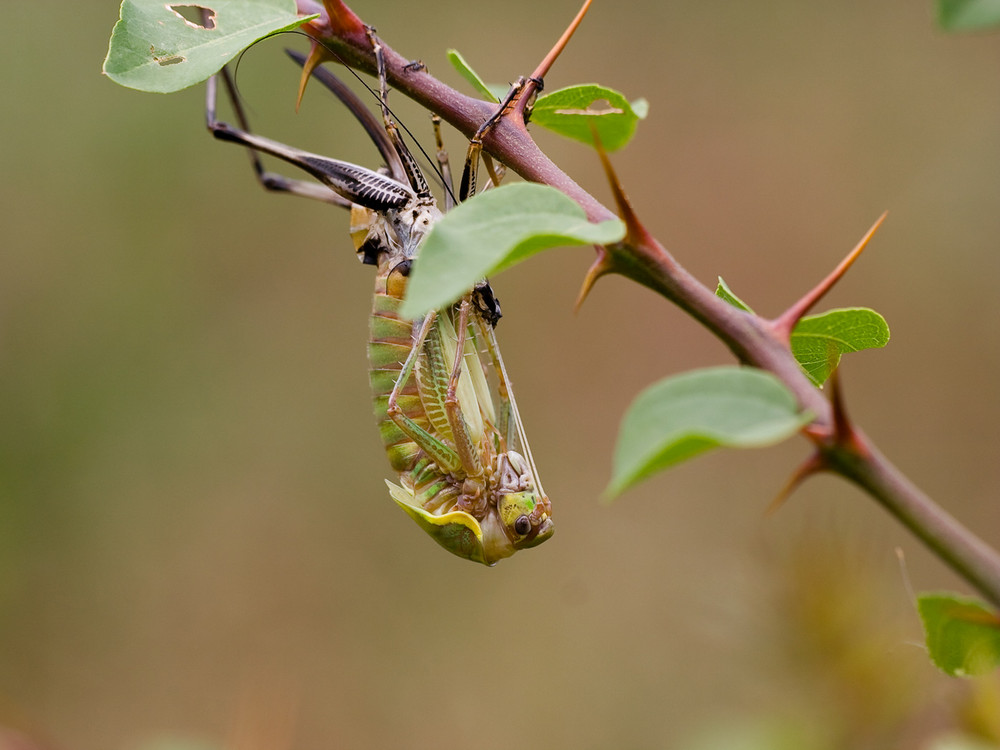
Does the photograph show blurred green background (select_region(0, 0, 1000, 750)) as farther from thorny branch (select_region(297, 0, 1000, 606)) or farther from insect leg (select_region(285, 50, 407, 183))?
thorny branch (select_region(297, 0, 1000, 606))

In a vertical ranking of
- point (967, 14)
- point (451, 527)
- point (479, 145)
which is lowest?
point (451, 527)

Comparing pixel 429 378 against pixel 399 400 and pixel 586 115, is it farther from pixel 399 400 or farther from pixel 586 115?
pixel 586 115

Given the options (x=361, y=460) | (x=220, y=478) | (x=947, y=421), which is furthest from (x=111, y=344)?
(x=947, y=421)

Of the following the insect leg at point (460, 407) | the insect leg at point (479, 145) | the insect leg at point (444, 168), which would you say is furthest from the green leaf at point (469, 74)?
the insect leg at point (460, 407)

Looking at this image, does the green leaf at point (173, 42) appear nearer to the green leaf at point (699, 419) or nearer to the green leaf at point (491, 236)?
the green leaf at point (491, 236)

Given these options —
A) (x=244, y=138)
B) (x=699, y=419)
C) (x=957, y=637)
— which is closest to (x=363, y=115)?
(x=244, y=138)

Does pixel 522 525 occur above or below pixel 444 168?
below

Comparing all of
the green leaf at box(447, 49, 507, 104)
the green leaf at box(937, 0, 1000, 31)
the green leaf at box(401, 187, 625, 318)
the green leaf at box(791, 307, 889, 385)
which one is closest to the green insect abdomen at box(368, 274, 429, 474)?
the green leaf at box(447, 49, 507, 104)
